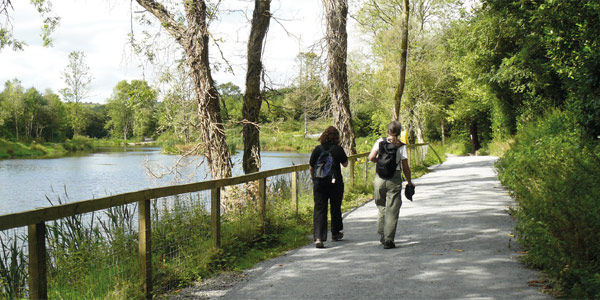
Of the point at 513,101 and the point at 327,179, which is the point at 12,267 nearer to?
the point at 327,179

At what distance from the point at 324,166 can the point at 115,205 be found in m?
3.67

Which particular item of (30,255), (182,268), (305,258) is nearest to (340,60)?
(305,258)

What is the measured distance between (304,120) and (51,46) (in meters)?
7.61

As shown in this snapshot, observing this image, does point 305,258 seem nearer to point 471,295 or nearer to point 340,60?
point 471,295

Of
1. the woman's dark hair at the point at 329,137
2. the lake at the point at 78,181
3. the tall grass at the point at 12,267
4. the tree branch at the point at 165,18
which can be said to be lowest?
the lake at the point at 78,181

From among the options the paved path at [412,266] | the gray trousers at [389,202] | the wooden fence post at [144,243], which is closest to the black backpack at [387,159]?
the gray trousers at [389,202]

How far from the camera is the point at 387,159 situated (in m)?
7.32

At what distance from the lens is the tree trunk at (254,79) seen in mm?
11898

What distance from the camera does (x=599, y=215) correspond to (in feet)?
15.3

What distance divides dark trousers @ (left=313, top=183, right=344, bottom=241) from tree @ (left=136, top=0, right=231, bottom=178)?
3.48 meters

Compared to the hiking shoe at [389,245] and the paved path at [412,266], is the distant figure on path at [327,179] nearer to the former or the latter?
the paved path at [412,266]

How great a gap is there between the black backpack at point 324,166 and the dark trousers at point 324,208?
0.19 meters

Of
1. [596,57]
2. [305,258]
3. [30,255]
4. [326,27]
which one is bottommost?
[305,258]

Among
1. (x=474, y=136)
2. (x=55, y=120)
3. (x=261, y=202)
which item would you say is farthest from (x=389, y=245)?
(x=55, y=120)
